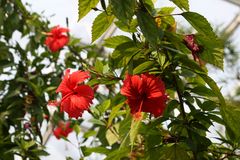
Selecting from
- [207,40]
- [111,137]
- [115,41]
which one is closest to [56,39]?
[111,137]

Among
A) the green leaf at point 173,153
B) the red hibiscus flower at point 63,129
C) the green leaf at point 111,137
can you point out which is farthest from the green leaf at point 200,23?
the red hibiscus flower at point 63,129

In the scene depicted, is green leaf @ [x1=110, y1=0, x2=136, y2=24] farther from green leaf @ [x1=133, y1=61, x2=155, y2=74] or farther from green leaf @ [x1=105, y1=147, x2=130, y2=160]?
green leaf @ [x1=105, y1=147, x2=130, y2=160]

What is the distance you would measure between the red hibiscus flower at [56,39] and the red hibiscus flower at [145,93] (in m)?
1.56

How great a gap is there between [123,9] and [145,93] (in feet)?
0.59

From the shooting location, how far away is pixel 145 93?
0.82 m

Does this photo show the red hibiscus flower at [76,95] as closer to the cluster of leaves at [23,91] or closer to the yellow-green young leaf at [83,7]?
the yellow-green young leaf at [83,7]

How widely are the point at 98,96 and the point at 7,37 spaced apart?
1.85 ft

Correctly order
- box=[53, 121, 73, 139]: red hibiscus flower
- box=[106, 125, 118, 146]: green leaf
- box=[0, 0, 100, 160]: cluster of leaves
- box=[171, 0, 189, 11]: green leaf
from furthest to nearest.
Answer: box=[53, 121, 73, 139]: red hibiscus flower, box=[0, 0, 100, 160]: cluster of leaves, box=[106, 125, 118, 146]: green leaf, box=[171, 0, 189, 11]: green leaf

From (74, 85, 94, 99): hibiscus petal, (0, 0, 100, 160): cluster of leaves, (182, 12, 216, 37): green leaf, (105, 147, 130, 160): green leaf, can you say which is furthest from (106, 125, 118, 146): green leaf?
(182, 12, 216, 37): green leaf

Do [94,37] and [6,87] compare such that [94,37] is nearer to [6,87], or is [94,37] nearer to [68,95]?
[68,95]

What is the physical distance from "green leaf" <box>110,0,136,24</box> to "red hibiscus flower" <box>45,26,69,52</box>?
1655 mm

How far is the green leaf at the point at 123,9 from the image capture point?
27.4 inches

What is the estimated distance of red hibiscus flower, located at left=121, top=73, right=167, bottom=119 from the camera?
0.80 m

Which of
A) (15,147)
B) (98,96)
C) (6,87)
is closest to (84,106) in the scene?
(15,147)
